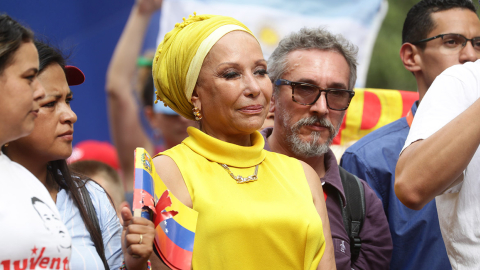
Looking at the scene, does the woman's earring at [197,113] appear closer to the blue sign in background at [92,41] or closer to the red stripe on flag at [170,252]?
the red stripe on flag at [170,252]

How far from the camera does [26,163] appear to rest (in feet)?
6.80

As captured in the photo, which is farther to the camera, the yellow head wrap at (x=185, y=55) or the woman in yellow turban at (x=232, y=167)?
the yellow head wrap at (x=185, y=55)

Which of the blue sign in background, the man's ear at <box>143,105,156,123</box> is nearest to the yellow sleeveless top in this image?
the man's ear at <box>143,105,156,123</box>

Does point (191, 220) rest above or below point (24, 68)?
below

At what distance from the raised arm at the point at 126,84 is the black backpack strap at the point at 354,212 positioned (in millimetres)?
1729

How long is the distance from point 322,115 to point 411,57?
3.51ft

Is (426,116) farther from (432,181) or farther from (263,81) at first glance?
(263,81)

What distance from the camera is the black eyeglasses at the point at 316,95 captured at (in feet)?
9.50

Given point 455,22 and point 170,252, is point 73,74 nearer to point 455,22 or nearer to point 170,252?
point 170,252

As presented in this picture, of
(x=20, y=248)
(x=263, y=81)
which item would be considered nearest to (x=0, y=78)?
(x=20, y=248)

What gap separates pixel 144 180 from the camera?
5.86ft

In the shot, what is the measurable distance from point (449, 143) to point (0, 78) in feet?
4.69

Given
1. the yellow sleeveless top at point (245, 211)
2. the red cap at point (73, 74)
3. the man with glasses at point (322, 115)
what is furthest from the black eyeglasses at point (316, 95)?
the red cap at point (73, 74)

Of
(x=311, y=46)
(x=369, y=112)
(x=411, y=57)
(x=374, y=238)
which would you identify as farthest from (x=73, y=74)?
(x=369, y=112)
